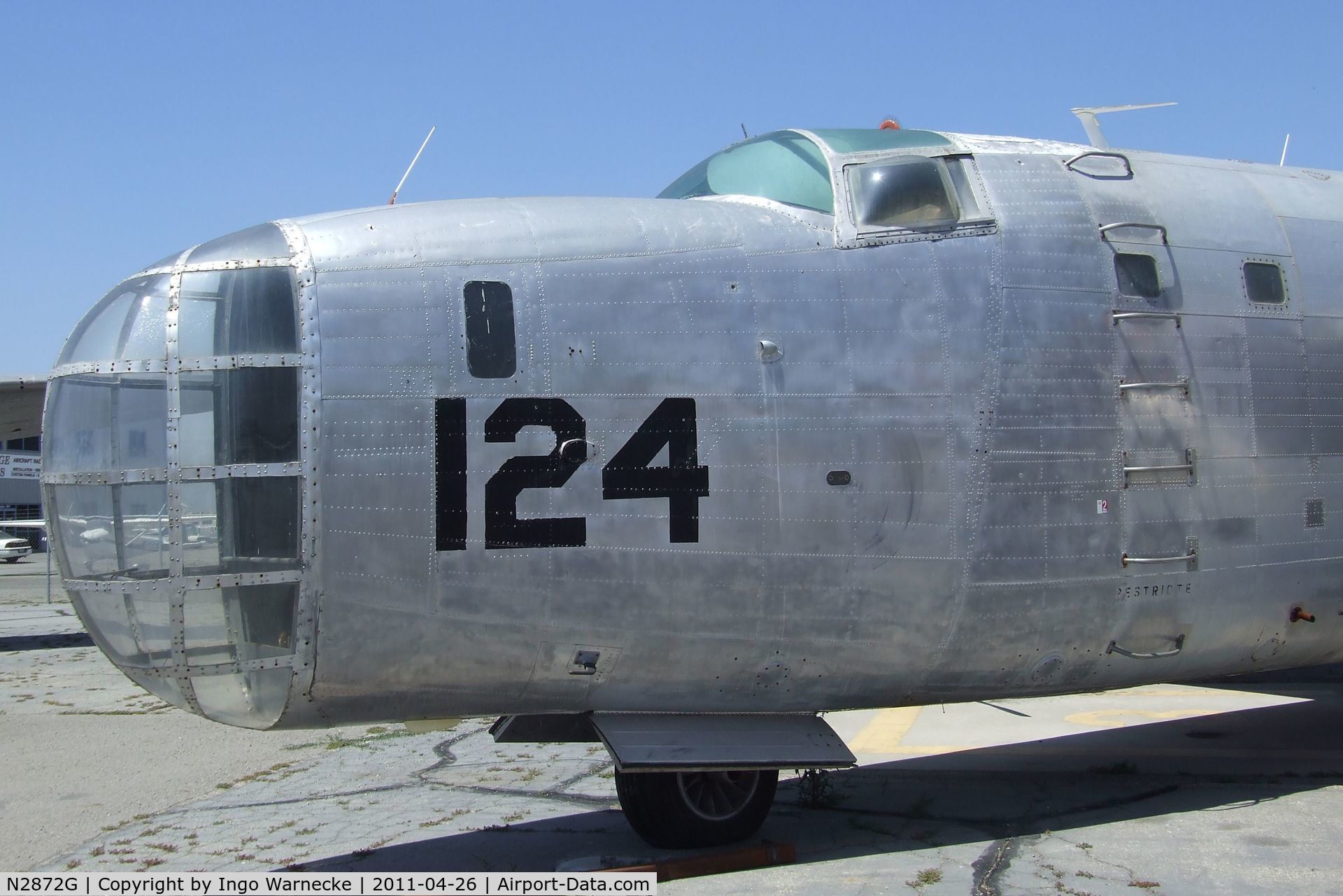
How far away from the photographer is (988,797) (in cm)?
826

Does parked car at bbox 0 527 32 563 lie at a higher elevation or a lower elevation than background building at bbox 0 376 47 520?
lower

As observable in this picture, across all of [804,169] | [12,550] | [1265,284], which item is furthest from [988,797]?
[12,550]

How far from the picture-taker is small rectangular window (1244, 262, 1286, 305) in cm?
777

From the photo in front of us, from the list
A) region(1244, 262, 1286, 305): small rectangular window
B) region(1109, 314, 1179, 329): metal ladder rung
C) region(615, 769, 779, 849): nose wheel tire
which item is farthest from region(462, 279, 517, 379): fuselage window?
region(1244, 262, 1286, 305): small rectangular window

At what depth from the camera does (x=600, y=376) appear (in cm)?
631

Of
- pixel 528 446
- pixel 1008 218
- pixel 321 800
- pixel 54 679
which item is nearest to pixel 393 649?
pixel 528 446

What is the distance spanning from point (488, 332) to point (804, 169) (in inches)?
94.5

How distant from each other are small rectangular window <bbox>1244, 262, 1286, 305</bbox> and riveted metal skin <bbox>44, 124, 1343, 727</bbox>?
0.06m

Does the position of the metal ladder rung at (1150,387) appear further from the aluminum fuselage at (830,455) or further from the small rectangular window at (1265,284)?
the small rectangular window at (1265,284)

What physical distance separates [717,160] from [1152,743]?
6368 millimetres

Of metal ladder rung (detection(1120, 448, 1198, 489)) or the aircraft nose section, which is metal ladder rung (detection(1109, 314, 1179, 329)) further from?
the aircraft nose section

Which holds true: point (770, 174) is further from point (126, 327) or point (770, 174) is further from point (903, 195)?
point (126, 327)

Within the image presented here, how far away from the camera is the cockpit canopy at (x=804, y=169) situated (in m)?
7.12

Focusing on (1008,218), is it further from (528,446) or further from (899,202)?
(528,446)
